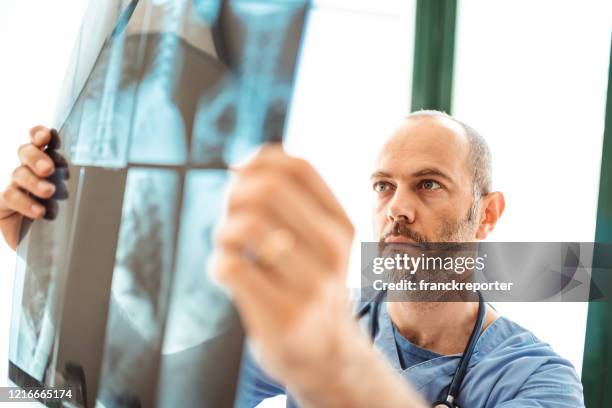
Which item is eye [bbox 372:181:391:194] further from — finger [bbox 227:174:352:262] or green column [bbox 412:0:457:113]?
finger [bbox 227:174:352:262]

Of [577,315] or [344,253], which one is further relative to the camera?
[577,315]

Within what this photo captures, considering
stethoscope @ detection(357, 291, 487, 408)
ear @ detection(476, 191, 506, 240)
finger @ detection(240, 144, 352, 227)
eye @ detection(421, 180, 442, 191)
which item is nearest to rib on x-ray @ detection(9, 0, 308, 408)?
finger @ detection(240, 144, 352, 227)

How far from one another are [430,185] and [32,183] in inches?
23.8

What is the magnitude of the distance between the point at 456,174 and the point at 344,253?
2.37 feet

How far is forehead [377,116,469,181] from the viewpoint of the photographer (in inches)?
36.5

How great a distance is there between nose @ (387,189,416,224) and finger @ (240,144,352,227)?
637 millimetres

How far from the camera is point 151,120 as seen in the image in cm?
49

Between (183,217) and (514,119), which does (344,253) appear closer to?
(183,217)

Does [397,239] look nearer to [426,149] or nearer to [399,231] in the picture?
[399,231]

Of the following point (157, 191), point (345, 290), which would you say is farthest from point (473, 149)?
point (345, 290)

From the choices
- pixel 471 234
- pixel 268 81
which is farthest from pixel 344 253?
pixel 471 234

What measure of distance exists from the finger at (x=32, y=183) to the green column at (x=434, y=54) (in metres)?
1.06

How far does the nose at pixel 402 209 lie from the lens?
898mm

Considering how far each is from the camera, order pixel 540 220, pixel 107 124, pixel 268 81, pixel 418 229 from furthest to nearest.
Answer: pixel 540 220 → pixel 418 229 → pixel 107 124 → pixel 268 81
